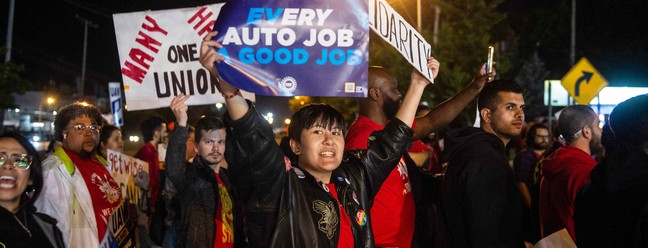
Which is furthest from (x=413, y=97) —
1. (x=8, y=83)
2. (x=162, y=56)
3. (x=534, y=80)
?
(x=534, y=80)

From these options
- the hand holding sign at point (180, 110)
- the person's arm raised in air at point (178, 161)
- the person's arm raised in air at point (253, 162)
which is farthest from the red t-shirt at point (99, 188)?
the person's arm raised in air at point (253, 162)

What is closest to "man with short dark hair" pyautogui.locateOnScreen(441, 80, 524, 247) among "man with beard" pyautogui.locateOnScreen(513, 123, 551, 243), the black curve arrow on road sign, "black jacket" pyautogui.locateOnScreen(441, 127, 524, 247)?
"black jacket" pyautogui.locateOnScreen(441, 127, 524, 247)

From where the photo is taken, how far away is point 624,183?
3.36 meters

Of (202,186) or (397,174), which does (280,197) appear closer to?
(397,174)

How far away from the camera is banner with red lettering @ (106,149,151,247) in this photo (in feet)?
18.0

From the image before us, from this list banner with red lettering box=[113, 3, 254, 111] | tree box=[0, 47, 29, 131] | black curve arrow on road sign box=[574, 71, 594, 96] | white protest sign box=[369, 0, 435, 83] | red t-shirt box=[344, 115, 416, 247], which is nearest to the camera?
white protest sign box=[369, 0, 435, 83]

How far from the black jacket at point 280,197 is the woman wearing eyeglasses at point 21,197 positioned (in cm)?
113

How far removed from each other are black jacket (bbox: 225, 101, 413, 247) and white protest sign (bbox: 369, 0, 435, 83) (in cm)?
96

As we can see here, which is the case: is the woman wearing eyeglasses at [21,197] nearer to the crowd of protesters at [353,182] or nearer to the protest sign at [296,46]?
the crowd of protesters at [353,182]

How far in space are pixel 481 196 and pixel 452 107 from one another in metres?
1.16

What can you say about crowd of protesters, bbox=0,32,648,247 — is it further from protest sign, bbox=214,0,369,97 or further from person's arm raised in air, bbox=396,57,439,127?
protest sign, bbox=214,0,369,97

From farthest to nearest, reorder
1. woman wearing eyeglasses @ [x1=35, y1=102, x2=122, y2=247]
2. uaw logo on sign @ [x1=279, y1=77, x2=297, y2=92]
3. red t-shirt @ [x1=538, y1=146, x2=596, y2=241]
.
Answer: red t-shirt @ [x1=538, y1=146, x2=596, y2=241] < woman wearing eyeglasses @ [x1=35, y1=102, x2=122, y2=247] < uaw logo on sign @ [x1=279, y1=77, x2=297, y2=92]

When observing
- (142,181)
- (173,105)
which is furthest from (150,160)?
(173,105)

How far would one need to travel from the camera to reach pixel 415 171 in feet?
16.8
